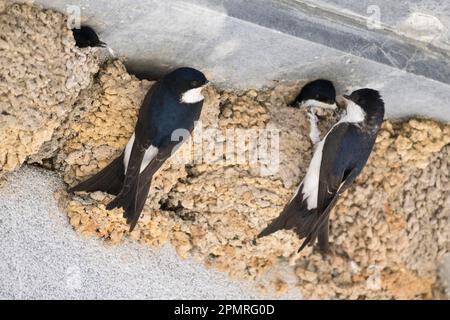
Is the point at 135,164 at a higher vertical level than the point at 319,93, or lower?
lower

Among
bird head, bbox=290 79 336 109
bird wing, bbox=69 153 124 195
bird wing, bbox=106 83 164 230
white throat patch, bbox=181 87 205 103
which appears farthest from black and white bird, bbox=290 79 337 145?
bird wing, bbox=69 153 124 195

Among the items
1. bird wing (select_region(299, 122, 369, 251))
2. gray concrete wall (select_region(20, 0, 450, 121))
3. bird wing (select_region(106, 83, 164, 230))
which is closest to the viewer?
gray concrete wall (select_region(20, 0, 450, 121))

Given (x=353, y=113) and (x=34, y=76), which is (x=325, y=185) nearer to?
(x=353, y=113)

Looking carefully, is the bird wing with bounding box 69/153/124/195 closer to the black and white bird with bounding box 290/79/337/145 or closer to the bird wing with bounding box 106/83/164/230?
the bird wing with bounding box 106/83/164/230

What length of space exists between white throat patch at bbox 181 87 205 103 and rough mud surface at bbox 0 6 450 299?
20 cm

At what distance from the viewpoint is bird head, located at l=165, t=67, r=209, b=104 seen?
4531 millimetres

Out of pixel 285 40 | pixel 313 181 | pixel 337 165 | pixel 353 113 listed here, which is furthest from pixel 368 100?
pixel 285 40

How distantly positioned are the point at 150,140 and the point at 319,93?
0.84 meters

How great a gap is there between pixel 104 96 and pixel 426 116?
1.53 meters

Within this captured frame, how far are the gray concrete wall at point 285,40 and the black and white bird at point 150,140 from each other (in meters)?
0.14

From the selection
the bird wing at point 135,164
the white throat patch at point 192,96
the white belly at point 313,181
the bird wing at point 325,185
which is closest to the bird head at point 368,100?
the bird wing at point 325,185

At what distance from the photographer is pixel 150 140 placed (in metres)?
4.46
